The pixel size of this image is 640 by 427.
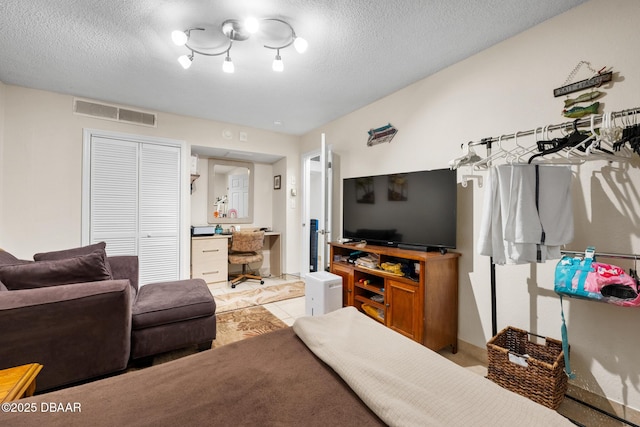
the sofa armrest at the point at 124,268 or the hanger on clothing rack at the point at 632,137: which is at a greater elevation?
the hanger on clothing rack at the point at 632,137

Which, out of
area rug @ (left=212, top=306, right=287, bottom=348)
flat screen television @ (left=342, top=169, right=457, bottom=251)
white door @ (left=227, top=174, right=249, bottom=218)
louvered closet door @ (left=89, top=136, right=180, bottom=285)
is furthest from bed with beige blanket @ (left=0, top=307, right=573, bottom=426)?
white door @ (left=227, top=174, right=249, bottom=218)

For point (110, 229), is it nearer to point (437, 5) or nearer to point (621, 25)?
point (437, 5)

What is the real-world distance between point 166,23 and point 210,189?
9.54 ft

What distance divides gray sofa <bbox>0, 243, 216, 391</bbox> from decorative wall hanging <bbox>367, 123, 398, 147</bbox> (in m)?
2.50

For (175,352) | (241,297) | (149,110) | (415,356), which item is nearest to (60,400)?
(415,356)

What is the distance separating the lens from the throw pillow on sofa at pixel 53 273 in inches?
67.0

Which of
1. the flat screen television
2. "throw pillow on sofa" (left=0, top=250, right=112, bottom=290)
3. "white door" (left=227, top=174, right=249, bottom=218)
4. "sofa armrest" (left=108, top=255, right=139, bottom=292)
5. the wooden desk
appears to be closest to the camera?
A: the wooden desk

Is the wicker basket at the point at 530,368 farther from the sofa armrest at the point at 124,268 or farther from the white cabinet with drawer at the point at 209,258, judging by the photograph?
the white cabinet with drawer at the point at 209,258

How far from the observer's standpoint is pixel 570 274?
1470mm

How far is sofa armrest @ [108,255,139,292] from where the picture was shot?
8.29 feet

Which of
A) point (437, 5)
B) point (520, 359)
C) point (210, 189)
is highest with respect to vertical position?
point (437, 5)

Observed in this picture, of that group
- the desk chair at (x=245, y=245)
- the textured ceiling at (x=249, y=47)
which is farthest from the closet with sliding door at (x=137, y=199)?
the desk chair at (x=245, y=245)

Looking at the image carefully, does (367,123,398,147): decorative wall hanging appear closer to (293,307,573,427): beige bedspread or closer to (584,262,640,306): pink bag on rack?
(584,262,640,306): pink bag on rack

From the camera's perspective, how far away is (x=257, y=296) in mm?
3736
